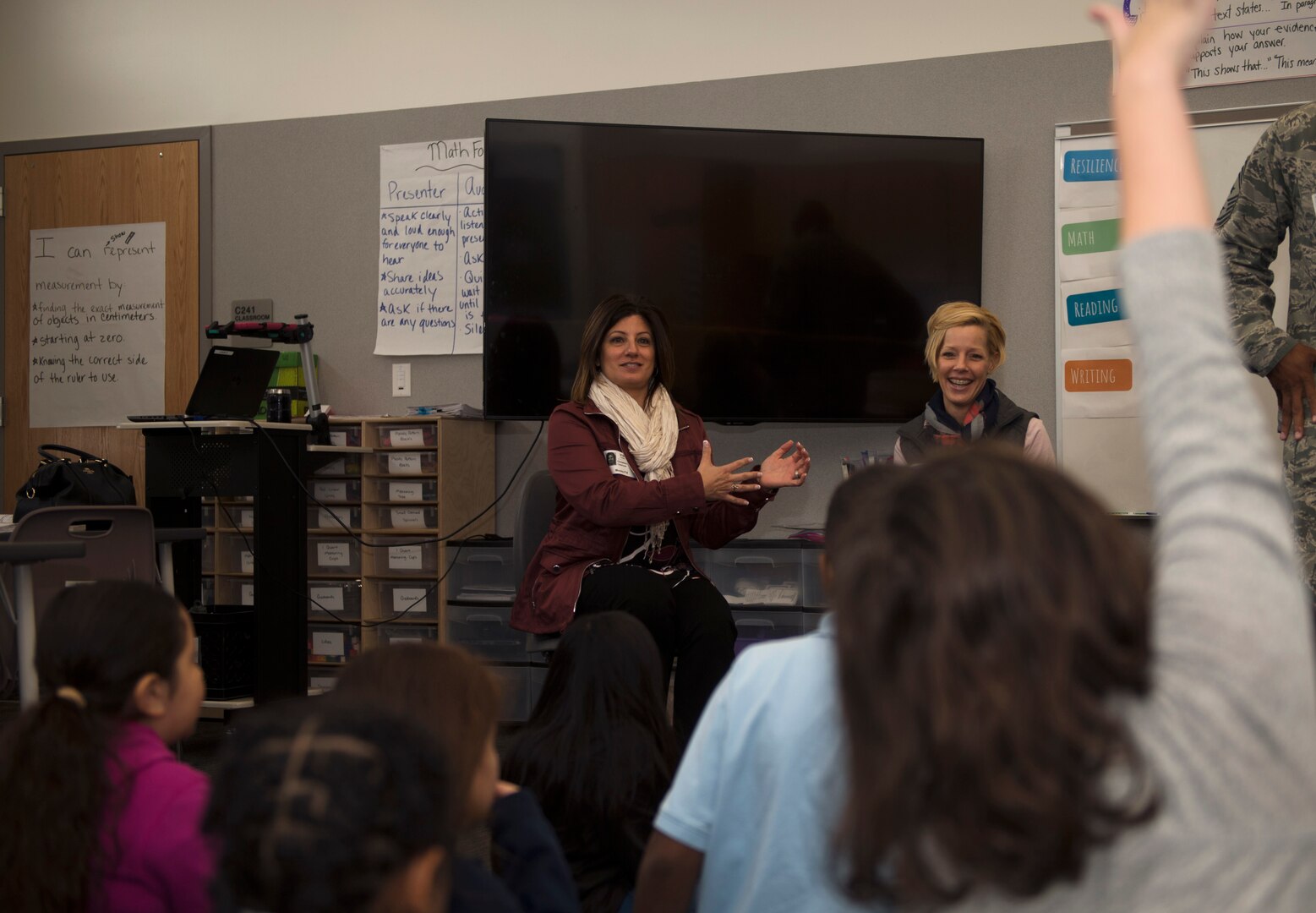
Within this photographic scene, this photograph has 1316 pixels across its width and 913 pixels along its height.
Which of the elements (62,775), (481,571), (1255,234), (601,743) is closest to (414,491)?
(481,571)

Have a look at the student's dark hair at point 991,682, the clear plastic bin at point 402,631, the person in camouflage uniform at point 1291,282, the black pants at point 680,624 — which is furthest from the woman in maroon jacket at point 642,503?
the student's dark hair at point 991,682

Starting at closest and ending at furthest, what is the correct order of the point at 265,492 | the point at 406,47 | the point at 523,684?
the point at 265,492
the point at 523,684
the point at 406,47

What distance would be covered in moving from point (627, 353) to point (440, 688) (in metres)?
1.96

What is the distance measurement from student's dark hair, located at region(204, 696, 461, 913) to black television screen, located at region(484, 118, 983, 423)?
303cm

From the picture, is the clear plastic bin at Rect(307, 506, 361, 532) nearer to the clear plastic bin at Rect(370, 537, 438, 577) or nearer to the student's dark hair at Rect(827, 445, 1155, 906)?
the clear plastic bin at Rect(370, 537, 438, 577)

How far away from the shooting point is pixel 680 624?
2.72m

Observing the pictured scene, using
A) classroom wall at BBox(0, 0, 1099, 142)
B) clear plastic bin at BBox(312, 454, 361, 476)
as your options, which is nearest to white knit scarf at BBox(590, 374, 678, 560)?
clear plastic bin at BBox(312, 454, 361, 476)

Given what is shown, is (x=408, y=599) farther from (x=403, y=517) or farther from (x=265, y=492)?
(x=265, y=492)

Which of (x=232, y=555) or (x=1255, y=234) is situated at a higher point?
(x=1255, y=234)

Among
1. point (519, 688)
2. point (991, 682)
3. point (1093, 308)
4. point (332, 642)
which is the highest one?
point (1093, 308)

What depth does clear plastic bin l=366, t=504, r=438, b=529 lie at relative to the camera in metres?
3.96

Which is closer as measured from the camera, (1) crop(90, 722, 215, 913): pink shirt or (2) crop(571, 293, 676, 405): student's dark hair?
(1) crop(90, 722, 215, 913): pink shirt

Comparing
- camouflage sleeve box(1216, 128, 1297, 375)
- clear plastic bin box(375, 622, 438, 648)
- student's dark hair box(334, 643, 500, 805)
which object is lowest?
clear plastic bin box(375, 622, 438, 648)

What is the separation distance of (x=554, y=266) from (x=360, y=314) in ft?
3.20
